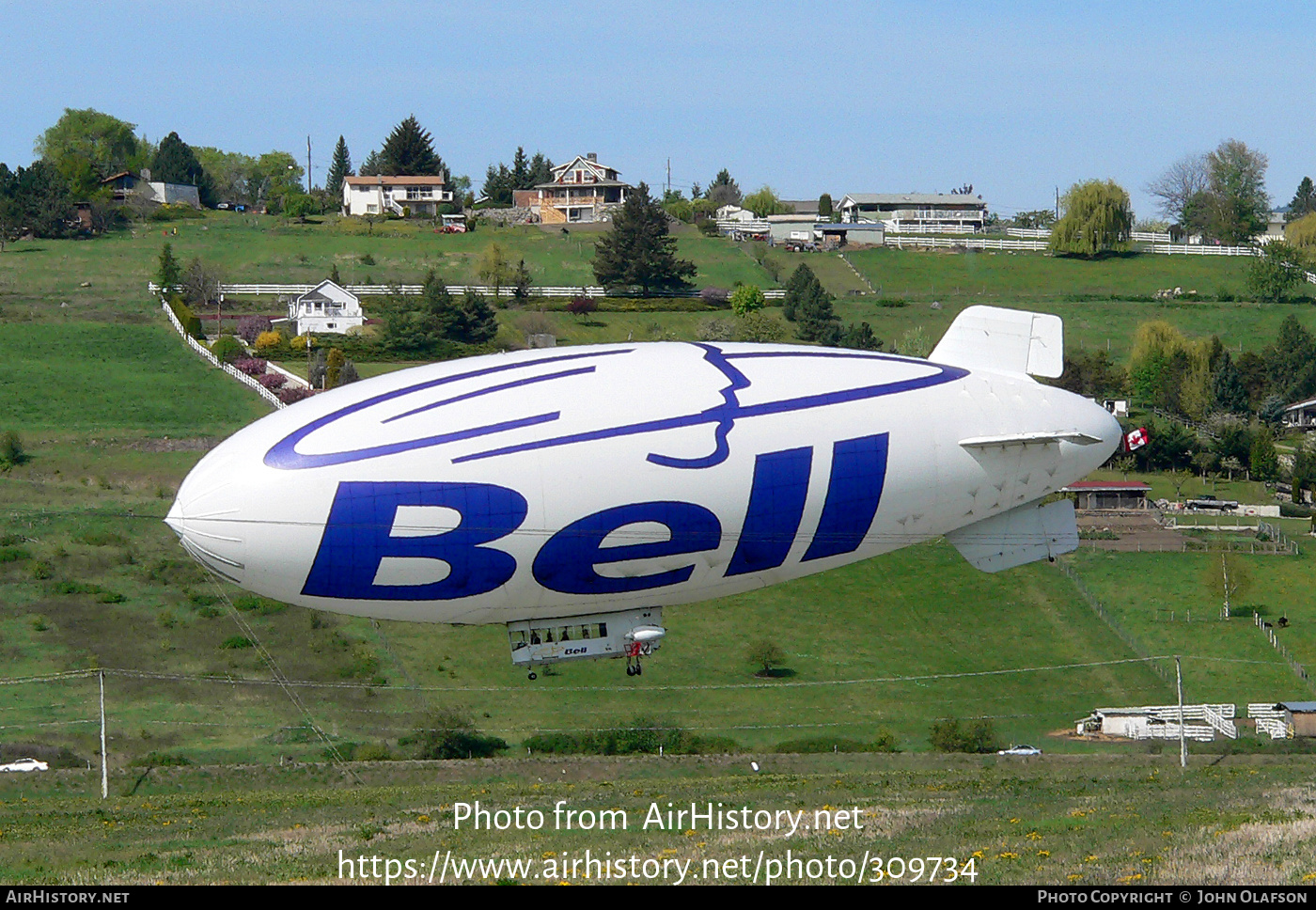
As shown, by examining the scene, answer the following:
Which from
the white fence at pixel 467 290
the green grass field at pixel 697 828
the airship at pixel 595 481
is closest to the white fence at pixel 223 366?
the white fence at pixel 467 290

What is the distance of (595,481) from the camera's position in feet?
122

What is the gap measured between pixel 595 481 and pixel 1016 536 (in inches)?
553

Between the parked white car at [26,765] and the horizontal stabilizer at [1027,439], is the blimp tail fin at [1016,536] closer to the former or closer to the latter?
the horizontal stabilizer at [1027,439]

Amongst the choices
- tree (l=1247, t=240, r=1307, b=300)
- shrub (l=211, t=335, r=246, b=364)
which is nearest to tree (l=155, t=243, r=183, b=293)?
shrub (l=211, t=335, r=246, b=364)

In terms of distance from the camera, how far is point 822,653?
8412 centimetres

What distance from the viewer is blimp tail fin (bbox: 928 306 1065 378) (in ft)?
153

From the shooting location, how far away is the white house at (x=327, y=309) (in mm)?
151625

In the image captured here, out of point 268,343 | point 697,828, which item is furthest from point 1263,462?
point 697,828

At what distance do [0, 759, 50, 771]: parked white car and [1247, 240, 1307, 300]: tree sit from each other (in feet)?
515

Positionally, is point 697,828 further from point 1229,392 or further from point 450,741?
point 1229,392

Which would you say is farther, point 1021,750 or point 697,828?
point 1021,750

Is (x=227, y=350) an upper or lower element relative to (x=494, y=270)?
lower

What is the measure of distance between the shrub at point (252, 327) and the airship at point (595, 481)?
112142mm
